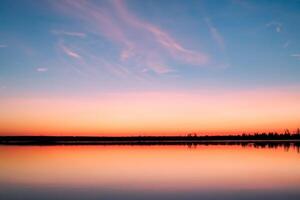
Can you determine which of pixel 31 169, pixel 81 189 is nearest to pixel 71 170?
pixel 31 169

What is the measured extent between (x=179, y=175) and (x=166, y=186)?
3.83 m

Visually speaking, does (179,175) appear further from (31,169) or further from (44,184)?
(31,169)

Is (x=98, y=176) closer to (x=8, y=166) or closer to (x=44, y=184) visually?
(x=44, y=184)

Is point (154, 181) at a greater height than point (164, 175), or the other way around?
point (164, 175)

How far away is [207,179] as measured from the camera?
19.3 m

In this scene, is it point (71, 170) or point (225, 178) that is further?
point (71, 170)

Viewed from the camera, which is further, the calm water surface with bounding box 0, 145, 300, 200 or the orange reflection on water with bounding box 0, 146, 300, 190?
the orange reflection on water with bounding box 0, 146, 300, 190

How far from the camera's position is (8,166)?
2602 centimetres

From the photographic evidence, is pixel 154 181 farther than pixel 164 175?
No

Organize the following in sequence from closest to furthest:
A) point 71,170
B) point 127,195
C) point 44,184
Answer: point 127,195 < point 44,184 < point 71,170

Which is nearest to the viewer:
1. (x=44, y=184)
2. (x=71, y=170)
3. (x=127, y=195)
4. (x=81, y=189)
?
(x=127, y=195)

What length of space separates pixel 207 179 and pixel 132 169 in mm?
5975

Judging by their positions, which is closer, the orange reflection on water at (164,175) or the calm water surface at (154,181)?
the calm water surface at (154,181)

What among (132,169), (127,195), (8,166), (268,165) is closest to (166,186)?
(127,195)
